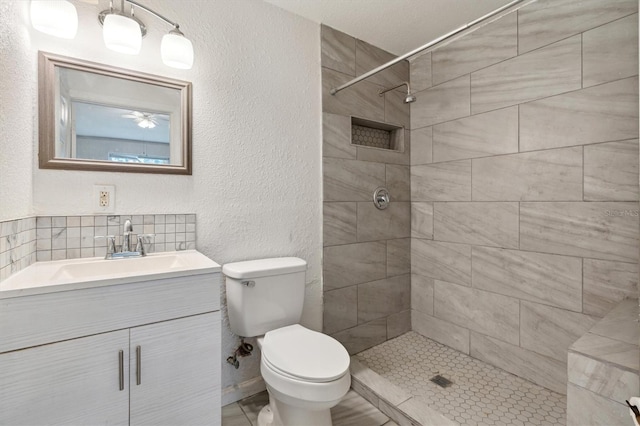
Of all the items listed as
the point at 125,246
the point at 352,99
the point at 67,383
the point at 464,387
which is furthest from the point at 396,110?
the point at 67,383

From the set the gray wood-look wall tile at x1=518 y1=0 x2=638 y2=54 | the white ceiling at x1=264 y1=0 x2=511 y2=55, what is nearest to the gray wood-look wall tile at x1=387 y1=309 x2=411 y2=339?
the gray wood-look wall tile at x1=518 y1=0 x2=638 y2=54

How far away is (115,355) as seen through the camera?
3.50ft

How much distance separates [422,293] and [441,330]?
31 cm

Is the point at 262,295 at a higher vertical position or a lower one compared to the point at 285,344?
Result: higher

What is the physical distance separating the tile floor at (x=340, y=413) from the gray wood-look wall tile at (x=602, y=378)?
92cm

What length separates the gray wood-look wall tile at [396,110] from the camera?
2418 mm

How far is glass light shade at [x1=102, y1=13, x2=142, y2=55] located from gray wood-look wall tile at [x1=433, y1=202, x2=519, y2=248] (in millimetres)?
2168

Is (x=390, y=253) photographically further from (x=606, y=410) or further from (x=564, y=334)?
(x=606, y=410)

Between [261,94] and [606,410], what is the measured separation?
82.6 inches

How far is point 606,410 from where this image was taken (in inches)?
40.1

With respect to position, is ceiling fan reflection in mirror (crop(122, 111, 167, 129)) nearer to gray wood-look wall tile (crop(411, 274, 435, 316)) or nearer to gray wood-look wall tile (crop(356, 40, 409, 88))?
gray wood-look wall tile (crop(356, 40, 409, 88))

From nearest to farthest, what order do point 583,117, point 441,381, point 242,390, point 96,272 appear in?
point 96,272
point 583,117
point 242,390
point 441,381

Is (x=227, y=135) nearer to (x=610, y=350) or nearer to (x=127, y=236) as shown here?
(x=127, y=236)

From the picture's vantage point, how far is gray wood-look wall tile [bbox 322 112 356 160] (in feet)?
6.89
